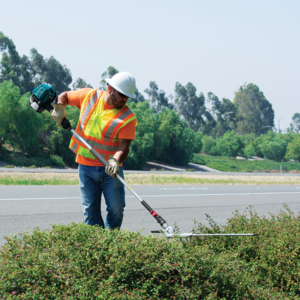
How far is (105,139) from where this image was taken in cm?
388

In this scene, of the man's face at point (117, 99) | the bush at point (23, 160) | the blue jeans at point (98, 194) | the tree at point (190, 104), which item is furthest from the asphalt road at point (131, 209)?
the tree at point (190, 104)

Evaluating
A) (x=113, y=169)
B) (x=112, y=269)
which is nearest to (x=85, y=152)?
(x=113, y=169)

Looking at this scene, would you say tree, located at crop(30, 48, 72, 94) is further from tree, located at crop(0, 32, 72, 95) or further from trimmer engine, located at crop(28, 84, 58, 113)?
trimmer engine, located at crop(28, 84, 58, 113)

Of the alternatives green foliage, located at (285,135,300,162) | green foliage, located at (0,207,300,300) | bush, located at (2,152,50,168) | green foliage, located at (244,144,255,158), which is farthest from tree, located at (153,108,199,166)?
green foliage, located at (0,207,300,300)

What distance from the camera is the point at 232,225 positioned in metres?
4.46

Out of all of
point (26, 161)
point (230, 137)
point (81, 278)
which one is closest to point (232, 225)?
point (81, 278)

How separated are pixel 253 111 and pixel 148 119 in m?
78.3

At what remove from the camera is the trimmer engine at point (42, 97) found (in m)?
A: 3.98

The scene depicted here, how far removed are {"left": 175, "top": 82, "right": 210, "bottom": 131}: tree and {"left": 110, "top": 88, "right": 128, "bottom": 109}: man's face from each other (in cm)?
10273

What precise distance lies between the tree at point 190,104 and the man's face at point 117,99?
103 m

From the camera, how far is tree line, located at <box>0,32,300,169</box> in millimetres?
40781

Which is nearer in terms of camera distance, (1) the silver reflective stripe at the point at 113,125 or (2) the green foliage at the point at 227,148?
(1) the silver reflective stripe at the point at 113,125

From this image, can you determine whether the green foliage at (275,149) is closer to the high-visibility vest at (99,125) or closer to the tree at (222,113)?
the tree at (222,113)

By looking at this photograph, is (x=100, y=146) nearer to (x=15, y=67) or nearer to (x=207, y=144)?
(x=15, y=67)
